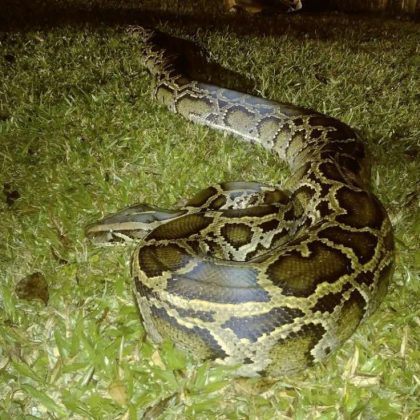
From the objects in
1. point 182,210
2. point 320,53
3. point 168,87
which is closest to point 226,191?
point 182,210

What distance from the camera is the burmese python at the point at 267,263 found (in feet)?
10.1

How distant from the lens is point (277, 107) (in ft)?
20.1

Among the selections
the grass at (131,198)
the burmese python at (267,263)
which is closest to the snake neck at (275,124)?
the burmese python at (267,263)

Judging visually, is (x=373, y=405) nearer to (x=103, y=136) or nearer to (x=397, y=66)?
(x=103, y=136)

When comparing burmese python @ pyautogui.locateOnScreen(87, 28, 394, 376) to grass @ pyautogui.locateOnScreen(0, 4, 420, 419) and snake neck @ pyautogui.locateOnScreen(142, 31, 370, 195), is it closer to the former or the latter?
snake neck @ pyautogui.locateOnScreen(142, 31, 370, 195)

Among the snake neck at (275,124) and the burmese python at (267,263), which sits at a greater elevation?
the snake neck at (275,124)

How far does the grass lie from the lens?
3.12m

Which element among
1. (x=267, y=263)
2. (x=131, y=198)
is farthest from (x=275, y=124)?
(x=267, y=263)

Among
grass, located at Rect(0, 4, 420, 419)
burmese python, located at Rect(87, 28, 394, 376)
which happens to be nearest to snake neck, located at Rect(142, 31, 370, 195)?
burmese python, located at Rect(87, 28, 394, 376)

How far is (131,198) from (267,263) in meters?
1.95

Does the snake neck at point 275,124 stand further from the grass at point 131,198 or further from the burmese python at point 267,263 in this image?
the grass at point 131,198

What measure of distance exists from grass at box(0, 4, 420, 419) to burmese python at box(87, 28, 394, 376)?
0.68ft

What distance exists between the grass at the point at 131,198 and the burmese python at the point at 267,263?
207 millimetres

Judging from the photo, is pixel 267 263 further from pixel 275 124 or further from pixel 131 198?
pixel 275 124
